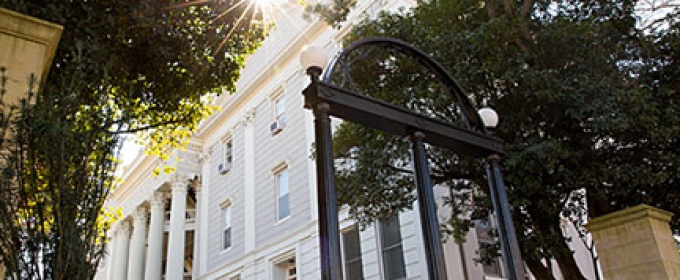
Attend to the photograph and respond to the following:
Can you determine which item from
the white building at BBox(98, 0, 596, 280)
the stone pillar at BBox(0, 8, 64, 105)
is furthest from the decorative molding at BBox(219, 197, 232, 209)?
the stone pillar at BBox(0, 8, 64, 105)

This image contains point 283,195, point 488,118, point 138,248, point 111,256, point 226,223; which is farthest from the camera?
point 111,256

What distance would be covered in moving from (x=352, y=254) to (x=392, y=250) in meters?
1.49

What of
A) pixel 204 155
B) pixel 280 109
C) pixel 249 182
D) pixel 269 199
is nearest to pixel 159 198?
pixel 204 155

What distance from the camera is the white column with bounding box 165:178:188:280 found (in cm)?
2142

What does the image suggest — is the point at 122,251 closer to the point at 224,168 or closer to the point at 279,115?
the point at 224,168

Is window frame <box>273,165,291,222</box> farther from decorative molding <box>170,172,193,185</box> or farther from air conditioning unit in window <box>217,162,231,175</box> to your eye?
decorative molding <box>170,172,193,185</box>

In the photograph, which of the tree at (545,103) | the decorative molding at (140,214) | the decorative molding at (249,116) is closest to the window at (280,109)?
the decorative molding at (249,116)

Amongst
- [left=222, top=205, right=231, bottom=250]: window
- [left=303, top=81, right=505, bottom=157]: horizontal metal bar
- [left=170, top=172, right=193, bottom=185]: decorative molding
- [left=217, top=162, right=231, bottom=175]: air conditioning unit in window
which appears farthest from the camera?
[left=170, top=172, right=193, bottom=185]: decorative molding

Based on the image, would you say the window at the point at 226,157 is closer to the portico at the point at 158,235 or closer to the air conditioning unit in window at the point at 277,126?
the portico at the point at 158,235

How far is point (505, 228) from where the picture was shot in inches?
227

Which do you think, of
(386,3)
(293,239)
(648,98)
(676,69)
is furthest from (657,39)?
(293,239)

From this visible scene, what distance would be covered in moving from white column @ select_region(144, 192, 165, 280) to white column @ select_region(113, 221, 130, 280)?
208 inches

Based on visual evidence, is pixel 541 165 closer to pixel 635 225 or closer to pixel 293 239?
pixel 635 225

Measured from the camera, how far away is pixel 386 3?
588 inches
